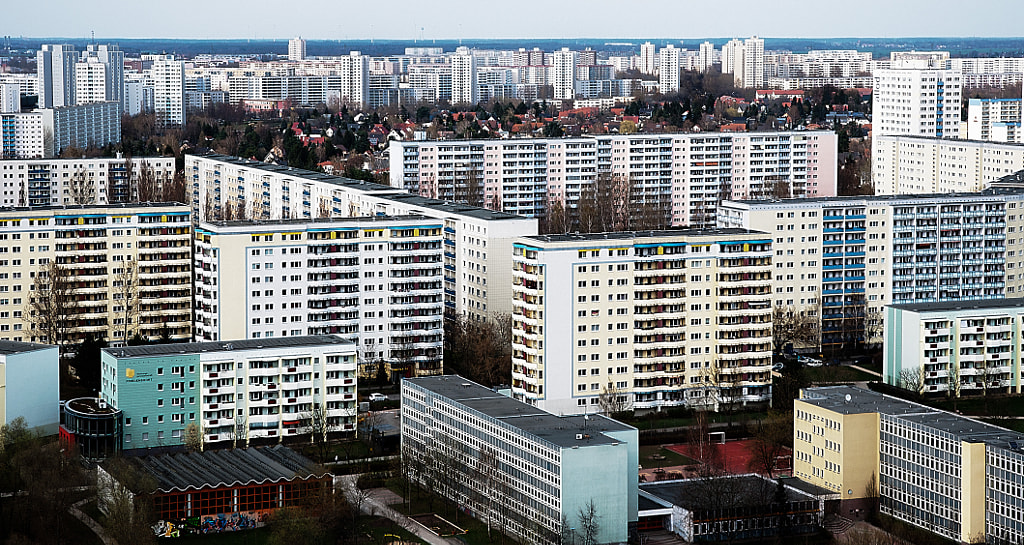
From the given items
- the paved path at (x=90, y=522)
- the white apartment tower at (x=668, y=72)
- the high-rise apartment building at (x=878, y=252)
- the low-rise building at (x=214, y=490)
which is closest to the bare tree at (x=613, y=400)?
the high-rise apartment building at (x=878, y=252)

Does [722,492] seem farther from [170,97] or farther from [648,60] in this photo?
[648,60]

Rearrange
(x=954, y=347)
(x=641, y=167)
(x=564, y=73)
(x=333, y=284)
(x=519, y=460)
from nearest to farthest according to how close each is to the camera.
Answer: (x=519, y=460) < (x=954, y=347) < (x=333, y=284) < (x=641, y=167) < (x=564, y=73)

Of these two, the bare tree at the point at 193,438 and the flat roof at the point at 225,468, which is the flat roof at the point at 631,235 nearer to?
the flat roof at the point at 225,468

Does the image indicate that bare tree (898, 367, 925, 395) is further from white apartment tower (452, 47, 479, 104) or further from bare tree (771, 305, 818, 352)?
white apartment tower (452, 47, 479, 104)

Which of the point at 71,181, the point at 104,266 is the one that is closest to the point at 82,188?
the point at 71,181

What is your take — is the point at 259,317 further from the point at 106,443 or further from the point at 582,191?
the point at 582,191

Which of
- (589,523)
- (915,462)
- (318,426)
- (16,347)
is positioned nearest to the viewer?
(589,523)

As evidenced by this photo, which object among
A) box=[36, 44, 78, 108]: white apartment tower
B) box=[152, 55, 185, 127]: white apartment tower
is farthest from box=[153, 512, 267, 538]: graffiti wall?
box=[36, 44, 78, 108]: white apartment tower

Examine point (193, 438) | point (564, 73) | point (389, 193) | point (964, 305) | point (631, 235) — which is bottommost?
point (193, 438)
